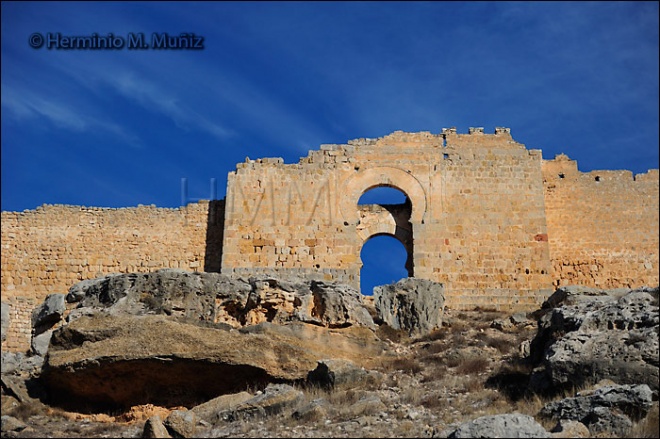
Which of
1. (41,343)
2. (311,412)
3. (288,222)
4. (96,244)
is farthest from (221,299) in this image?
(96,244)

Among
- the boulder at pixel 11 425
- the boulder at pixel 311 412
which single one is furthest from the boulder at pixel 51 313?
the boulder at pixel 311 412

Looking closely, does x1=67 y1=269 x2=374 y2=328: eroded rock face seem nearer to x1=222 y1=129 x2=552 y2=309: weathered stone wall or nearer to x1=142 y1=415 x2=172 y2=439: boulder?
x1=142 y1=415 x2=172 y2=439: boulder

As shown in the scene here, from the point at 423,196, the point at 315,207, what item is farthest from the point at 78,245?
the point at 423,196

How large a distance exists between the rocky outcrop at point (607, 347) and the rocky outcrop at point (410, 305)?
149 inches

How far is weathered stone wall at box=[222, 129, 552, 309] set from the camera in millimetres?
18484

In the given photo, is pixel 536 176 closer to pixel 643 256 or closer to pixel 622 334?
pixel 643 256

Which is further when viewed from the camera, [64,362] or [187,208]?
[187,208]

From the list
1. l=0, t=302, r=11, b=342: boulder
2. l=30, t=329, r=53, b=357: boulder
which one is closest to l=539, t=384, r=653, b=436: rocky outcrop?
l=30, t=329, r=53, b=357: boulder

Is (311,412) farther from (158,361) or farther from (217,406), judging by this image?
(158,361)

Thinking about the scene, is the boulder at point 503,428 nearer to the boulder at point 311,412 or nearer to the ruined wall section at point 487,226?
the boulder at point 311,412

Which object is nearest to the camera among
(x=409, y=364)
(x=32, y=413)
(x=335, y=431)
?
(x=335, y=431)

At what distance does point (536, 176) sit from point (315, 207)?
16.5ft

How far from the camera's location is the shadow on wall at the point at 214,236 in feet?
63.5

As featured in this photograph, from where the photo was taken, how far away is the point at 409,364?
12.3 metres
